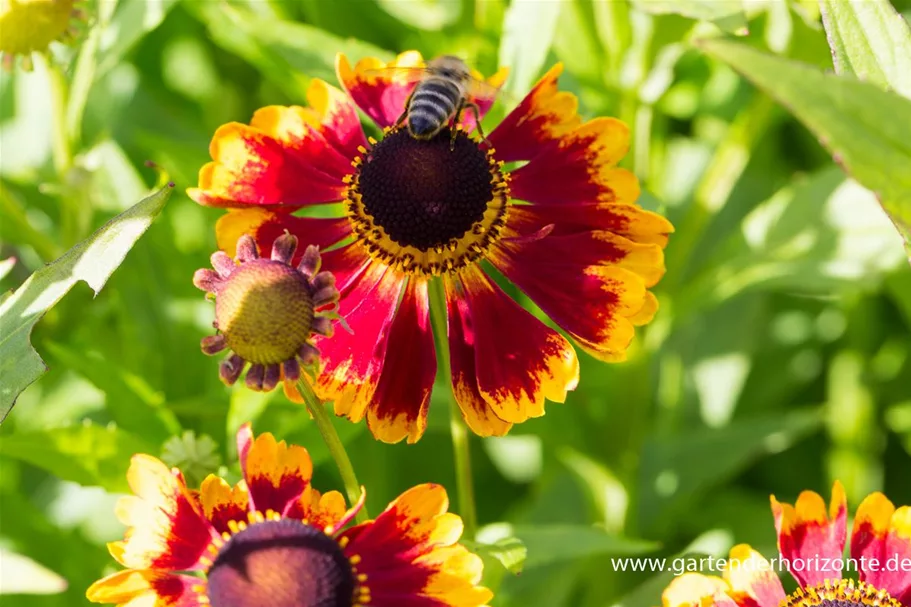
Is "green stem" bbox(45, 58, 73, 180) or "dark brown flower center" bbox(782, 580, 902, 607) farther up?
"green stem" bbox(45, 58, 73, 180)

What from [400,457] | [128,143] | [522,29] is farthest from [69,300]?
[522,29]

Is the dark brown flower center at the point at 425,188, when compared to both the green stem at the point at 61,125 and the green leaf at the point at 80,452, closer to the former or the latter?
the green leaf at the point at 80,452

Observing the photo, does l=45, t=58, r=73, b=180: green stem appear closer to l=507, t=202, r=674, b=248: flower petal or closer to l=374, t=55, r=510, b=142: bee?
l=374, t=55, r=510, b=142: bee

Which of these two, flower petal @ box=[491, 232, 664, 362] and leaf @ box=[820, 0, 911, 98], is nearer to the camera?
leaf @ box=[820, 0, 911, 98]

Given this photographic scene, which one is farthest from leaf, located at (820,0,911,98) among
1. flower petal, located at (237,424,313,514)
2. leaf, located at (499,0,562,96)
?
flower petal, located at (237,424,313,514)

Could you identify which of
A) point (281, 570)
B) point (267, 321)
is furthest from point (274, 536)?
point (267, 321)

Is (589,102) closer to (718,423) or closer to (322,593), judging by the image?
(718,423)
